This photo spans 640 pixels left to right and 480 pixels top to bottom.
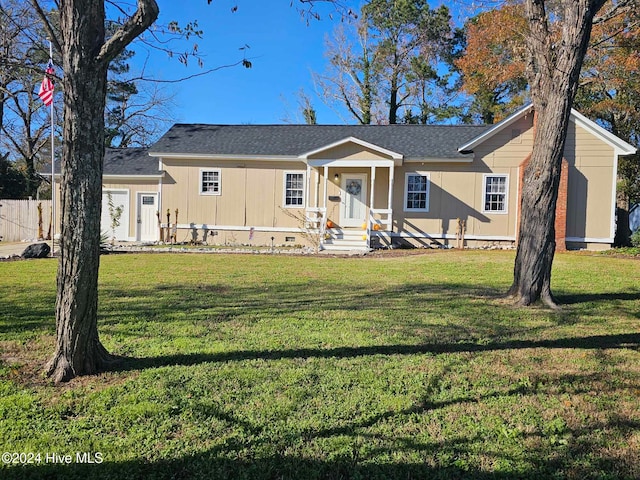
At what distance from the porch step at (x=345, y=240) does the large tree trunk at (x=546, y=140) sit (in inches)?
342

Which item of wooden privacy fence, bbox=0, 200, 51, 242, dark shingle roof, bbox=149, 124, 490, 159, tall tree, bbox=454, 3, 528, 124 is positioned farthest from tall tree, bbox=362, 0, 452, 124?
wooden privacy fence, bbox=0, 200, 51, 242

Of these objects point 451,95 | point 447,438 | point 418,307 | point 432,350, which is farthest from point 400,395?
point 451,95

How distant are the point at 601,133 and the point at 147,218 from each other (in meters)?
16.4

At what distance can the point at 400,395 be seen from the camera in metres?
3.42

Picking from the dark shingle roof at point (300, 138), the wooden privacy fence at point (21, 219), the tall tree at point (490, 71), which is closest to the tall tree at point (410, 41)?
the tall tree at point (490, 71)

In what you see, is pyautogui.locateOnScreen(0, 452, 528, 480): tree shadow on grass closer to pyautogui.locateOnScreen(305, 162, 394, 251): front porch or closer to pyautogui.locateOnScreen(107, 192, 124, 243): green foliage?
pyautogui.locateOnScreen(305, 162, 394, 251): front porch

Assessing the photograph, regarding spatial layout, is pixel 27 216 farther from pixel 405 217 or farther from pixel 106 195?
pixel 405 217

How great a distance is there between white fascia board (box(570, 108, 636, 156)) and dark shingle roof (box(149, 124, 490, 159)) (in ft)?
11.4

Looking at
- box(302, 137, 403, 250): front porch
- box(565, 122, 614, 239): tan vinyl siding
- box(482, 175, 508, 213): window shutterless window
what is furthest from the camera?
box(482, 175, 508, 213): window shutterless window

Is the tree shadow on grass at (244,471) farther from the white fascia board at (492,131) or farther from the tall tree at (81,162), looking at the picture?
the white fascia board at (492,131)

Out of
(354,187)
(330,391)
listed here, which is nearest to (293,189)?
(354,187)

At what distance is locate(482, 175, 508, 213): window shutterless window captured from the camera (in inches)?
619

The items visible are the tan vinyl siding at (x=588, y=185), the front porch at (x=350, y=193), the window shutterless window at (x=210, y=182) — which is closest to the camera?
the tan vinyl siding at (x=588, y=185)

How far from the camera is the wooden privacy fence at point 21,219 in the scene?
1909 cm
